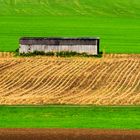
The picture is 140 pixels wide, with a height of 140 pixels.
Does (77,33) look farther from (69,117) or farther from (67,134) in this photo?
(67,134)

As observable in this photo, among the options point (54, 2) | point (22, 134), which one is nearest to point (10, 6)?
point (54, 2)

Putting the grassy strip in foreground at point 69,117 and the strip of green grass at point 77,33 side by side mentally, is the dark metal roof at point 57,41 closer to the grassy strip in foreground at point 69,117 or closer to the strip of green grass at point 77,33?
the strip of green grass at point 77,33

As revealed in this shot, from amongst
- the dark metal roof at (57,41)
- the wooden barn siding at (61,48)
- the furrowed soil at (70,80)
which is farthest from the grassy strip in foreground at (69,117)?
the dark metal roof at (57,41)

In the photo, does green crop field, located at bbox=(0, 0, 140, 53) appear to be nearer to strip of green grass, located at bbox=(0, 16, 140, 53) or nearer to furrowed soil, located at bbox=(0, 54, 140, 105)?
strip of green grass, located at bbox=(0, 16, 140, 53)

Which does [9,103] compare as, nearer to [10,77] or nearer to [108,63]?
[10,77]

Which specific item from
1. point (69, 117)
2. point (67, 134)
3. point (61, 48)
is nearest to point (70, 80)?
point (61, 48)
